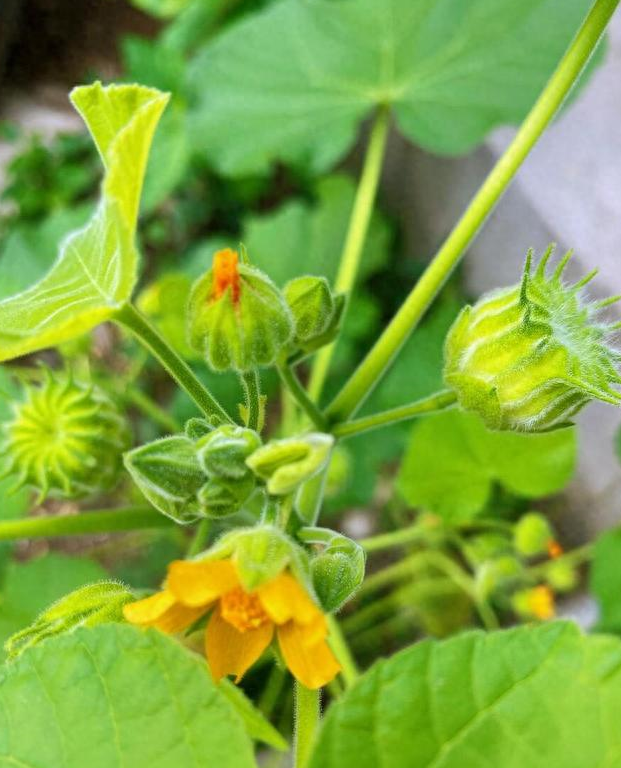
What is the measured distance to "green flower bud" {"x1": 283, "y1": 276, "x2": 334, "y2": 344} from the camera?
31.6 inches

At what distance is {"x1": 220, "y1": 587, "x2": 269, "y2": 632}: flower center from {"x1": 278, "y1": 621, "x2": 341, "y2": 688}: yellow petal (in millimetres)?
21

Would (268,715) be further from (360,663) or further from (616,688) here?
(616,688)

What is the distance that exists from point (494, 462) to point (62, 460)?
631 mm

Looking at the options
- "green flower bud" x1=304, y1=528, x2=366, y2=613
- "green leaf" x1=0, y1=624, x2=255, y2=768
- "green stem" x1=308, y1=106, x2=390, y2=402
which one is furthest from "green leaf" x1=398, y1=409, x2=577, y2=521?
"green leaf" x1=0, y1=624, x2=255, y2=768

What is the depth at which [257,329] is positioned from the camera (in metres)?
0.74

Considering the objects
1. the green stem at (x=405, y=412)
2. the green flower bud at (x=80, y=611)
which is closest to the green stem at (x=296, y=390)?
the green stem at (x=405, y=412)

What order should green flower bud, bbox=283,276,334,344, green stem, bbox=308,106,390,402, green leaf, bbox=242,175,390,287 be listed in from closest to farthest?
green flower bud, bbox=283,276,334,344, green stem, bbox=308,106,390,402, green leaf, bbox=242,175,390,287

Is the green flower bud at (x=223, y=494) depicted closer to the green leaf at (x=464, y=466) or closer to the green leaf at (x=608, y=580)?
the green leaf at (x=464, y=466)

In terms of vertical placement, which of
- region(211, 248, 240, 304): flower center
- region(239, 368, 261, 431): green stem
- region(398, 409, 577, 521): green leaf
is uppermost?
region(211, 248, 240, 304): flower center

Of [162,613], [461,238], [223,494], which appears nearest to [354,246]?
[461,238]

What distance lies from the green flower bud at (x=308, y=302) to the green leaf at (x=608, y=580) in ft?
2.42

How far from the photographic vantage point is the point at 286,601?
584 millimetres

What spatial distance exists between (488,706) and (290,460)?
221 millimetres

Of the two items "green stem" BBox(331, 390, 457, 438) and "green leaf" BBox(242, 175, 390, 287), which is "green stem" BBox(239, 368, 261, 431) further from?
"green leaf" BBox(242, 175, 390, 287)
